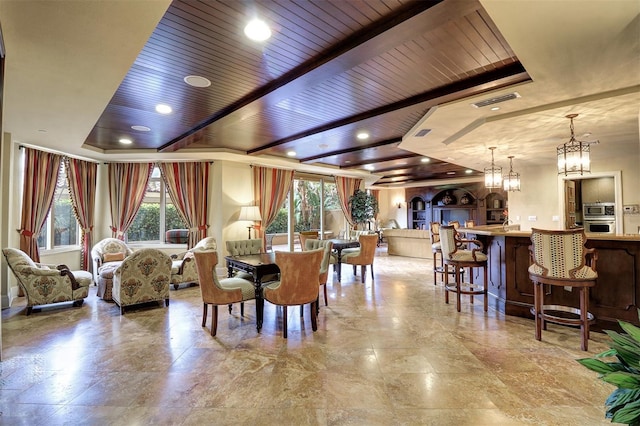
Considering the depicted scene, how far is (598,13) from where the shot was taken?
1797 mm

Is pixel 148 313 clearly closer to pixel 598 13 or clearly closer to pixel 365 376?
pixel 365 376

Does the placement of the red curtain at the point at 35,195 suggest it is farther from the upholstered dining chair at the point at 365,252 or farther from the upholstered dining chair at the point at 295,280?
the upholstered dining chair at the point at 365,252

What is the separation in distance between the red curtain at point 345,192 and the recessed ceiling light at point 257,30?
7171 millimetres

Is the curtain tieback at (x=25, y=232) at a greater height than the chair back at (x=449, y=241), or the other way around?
the curtain tieback at (x=25, y=232)

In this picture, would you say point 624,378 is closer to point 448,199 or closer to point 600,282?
point 600,282

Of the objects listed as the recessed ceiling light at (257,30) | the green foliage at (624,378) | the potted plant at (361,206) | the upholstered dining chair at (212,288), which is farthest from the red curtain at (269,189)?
the green foliage at (624,378)

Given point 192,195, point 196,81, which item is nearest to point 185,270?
point 192,195

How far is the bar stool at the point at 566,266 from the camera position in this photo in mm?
2961

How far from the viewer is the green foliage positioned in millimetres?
1085

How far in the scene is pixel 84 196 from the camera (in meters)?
6.15

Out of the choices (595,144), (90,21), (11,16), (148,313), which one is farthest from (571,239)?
(148,313)

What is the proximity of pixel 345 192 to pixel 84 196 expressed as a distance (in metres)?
6.62

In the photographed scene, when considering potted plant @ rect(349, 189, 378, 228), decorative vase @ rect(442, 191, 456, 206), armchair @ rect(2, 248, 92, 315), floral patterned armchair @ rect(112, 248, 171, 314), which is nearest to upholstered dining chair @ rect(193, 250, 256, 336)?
floral patterned armchair @ rect(112, 248, 171, 314)

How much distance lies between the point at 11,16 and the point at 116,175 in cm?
548
